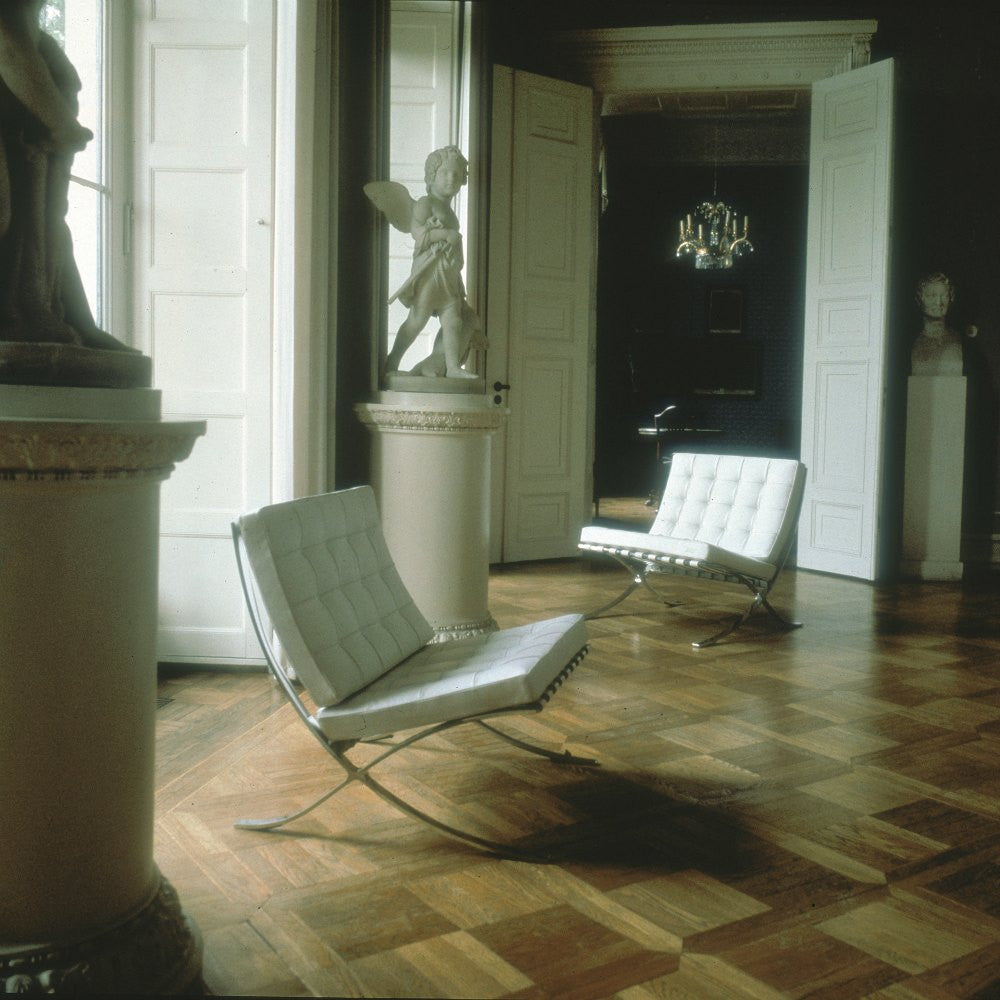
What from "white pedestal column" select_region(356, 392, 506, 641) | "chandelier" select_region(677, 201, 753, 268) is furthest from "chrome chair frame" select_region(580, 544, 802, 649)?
"chandelier" select_region(677, 201, 753, 268)

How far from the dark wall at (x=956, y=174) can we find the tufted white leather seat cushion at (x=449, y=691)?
4543 millimetres

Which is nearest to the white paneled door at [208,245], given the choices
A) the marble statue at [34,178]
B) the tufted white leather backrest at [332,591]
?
the tufted white leather backrest at [332,591]

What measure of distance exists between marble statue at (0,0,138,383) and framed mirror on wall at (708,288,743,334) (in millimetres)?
9983

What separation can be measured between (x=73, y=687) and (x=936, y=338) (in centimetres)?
580

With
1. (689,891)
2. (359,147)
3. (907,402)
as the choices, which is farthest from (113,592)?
(907,402)

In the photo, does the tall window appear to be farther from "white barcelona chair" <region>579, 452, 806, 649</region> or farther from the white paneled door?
"white barcelona chair" <region>579, 452, 806, 649</region>

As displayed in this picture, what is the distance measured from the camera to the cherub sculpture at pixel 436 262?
4008mm

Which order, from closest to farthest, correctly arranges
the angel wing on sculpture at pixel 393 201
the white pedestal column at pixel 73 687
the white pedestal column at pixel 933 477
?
the white pedestal column at pixel 73 687 < the angel wing on sculpture at pixel 393 201 < the white pedestal column at pixel 933 477

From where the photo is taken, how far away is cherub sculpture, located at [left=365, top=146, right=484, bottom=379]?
A: 13.1 ft

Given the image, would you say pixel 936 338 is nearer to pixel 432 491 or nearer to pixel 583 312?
pixel 583 312

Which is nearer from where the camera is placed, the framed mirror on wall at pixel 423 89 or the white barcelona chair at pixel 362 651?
the white barcelona chair at pixel 362 651

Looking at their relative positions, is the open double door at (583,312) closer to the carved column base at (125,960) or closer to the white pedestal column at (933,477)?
the white pedestal column at (933,477)

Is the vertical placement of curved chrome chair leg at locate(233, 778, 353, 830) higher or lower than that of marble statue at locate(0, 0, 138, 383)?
lower

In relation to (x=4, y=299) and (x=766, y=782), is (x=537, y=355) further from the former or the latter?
(x=4, y=299)
